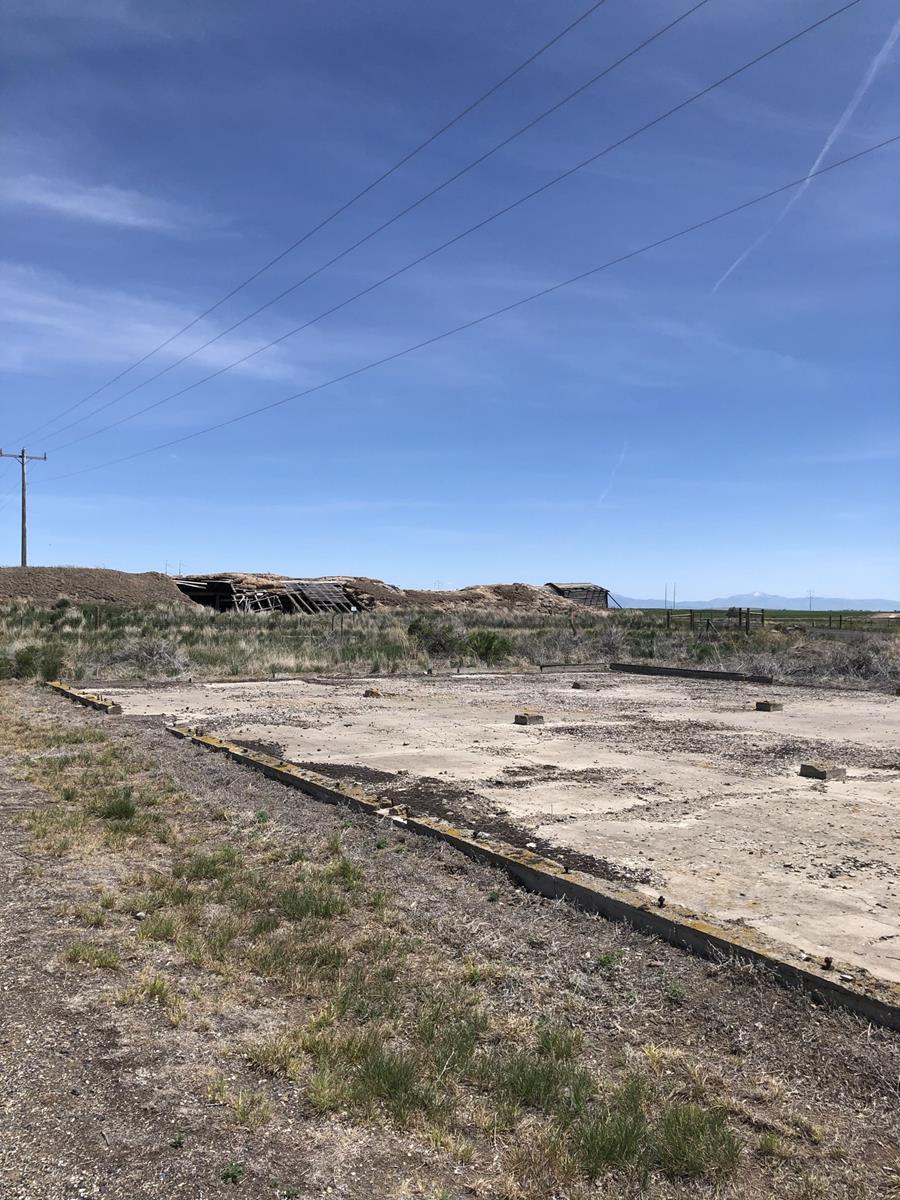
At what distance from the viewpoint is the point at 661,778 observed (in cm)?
955

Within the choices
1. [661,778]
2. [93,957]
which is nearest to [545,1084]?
[93,957]

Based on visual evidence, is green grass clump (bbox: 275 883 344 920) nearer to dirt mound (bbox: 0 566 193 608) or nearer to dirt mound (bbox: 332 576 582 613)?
dirt mound (bbox: 0 566 193 608)

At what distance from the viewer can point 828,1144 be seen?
3.21 m

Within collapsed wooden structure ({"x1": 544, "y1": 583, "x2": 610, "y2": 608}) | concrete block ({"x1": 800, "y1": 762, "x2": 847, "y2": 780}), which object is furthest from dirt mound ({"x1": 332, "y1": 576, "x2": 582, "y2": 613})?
concrete block ({"x1": 800, "y1": 762, "x2": 847, "y2": 780})

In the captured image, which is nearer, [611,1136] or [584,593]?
[611,1136]

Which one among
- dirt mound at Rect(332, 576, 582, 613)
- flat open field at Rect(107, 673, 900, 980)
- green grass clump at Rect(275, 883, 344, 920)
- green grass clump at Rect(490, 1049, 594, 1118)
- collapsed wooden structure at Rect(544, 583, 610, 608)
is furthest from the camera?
collapsed wooden structure at Rect(544, 583, 610, 608)

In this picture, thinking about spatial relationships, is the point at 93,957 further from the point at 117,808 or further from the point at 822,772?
the point at 822,772

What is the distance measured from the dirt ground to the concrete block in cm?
481

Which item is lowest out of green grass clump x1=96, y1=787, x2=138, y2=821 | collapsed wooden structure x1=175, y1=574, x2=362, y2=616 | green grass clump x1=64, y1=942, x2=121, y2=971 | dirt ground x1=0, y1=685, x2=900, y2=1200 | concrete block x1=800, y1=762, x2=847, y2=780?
dirt ground x1=0, y1=685, x2=900, y2=1200

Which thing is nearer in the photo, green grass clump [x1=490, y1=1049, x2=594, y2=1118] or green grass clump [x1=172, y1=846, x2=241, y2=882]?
green grass clump [x1=490, y1=1049, x2=594, y2=1118]

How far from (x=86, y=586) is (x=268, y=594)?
11122 mm

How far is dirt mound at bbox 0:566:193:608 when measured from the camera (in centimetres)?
5409

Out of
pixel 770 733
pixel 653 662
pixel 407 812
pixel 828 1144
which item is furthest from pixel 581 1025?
pixel 653 662

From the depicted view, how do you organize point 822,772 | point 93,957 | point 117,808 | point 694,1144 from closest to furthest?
1. point 694,1144
2. point 93,957
3. point 117,808
4. point 822,772
